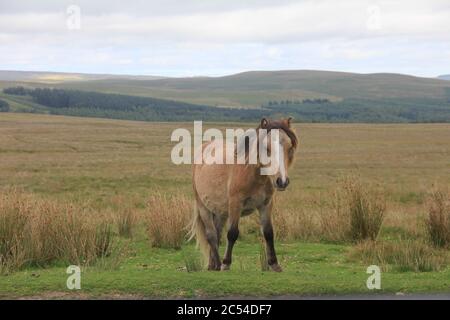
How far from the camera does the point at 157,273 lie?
823 centimetres

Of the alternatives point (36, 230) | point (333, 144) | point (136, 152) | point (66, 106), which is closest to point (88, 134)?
point (136, 152)

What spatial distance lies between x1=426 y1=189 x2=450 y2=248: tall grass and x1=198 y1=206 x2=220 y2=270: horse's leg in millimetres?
4622

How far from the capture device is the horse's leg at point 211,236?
9.30 metres

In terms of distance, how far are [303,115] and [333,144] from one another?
97374 mm

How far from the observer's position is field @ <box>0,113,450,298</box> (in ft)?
24.2

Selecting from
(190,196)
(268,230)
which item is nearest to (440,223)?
(268,230)

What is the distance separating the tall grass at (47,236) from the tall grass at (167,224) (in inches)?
78.6

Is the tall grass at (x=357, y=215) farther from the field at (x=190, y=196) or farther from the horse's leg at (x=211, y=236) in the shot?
the horse's leg at (x=211, y=236)

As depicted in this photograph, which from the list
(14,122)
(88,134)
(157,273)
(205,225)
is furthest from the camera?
(14,122)

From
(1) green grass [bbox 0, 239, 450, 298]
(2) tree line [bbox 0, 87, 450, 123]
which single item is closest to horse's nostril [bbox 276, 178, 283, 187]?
(1) green grass [bbox 0, 239, 450, 298]

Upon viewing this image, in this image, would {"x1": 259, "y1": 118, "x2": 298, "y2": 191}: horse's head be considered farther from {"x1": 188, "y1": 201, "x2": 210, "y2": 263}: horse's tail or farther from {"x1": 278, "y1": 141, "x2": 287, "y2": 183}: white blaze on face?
{"x1": 188, "y1": 201, "x2": 210, "y2": 263}: horse's tail

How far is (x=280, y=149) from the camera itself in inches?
306
